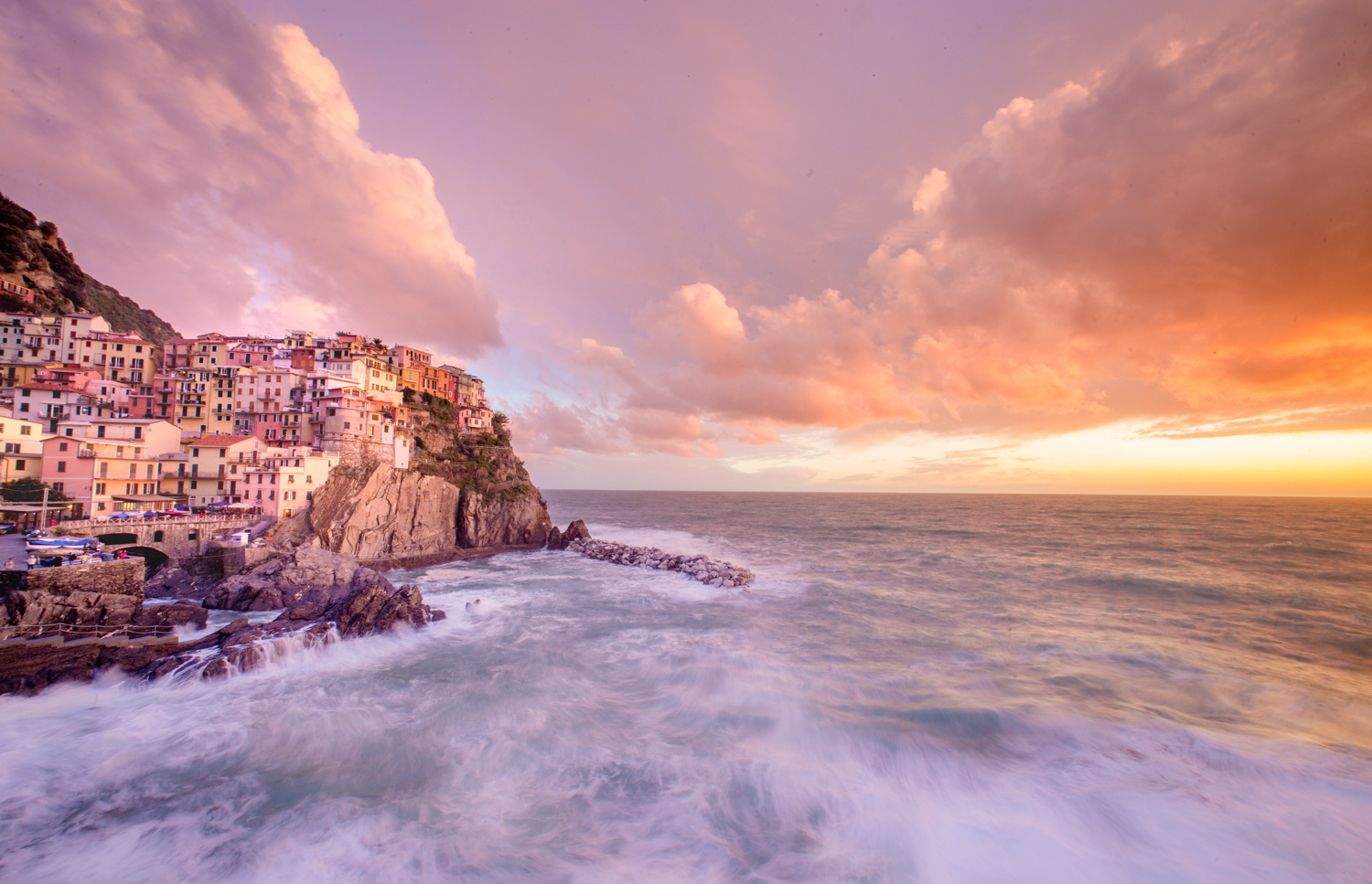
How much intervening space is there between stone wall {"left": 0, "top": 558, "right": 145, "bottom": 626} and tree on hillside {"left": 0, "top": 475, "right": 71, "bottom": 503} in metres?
14.9

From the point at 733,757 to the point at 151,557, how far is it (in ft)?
130

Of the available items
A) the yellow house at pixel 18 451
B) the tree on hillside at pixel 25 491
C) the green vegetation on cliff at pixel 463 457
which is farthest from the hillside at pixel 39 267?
the green vegetation on cliff at pixel 463 457

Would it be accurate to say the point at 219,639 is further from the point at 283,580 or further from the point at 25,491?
the point at 25,491

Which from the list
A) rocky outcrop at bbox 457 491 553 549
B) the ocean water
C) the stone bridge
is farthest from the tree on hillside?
the ocean water

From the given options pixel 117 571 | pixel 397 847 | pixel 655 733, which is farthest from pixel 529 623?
pixel 117 571

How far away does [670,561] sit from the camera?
4053 centimetres

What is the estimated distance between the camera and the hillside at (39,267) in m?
Answer: 52.1

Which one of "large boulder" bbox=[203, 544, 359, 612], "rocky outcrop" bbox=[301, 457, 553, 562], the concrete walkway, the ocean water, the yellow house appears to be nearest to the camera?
the ocean water

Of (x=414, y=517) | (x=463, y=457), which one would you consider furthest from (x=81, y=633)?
(x=463, y=457)

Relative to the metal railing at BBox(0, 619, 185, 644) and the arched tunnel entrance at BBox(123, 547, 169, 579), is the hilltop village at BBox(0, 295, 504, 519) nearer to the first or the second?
the arched tunnel entrance at BBox(123, 547, 169, 579)

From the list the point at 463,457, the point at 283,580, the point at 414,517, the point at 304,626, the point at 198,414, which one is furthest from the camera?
the point at 463,457

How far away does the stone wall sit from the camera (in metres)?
18.7

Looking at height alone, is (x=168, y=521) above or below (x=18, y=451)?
below

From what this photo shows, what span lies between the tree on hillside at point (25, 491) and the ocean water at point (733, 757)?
25681 millimetres
